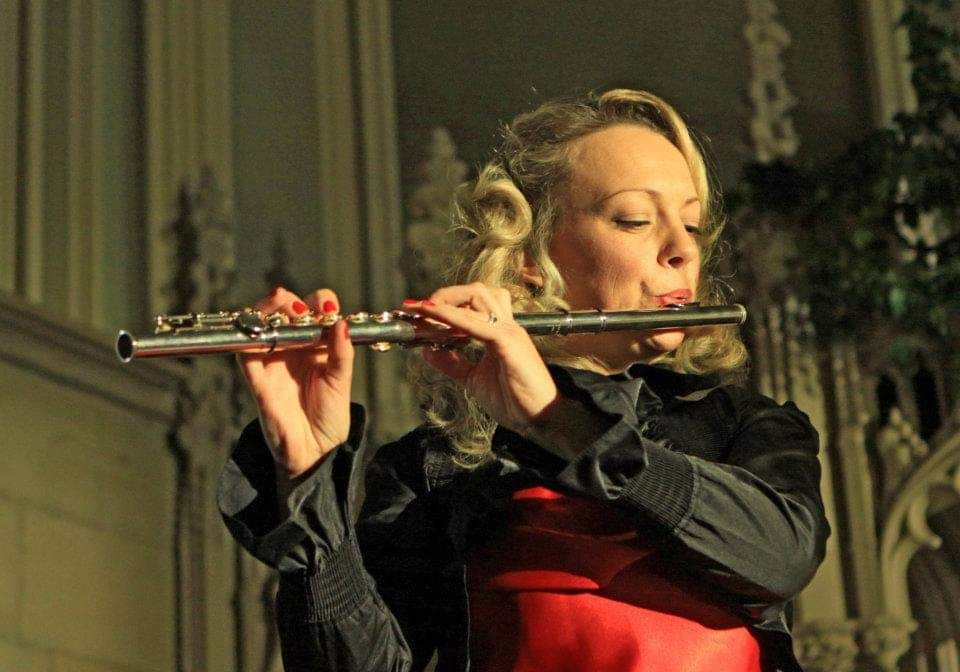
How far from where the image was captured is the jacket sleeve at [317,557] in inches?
62.2

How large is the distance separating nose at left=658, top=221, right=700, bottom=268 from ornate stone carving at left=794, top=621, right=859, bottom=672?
5.71 ft

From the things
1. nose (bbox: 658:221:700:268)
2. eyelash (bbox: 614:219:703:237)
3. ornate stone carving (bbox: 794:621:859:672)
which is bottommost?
ornate stone carving (bbox: 794:621:859:672)

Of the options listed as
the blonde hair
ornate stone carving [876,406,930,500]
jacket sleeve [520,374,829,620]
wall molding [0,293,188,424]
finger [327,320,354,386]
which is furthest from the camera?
ornate stone carving [876,406,930,500]

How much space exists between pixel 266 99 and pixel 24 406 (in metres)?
1.26

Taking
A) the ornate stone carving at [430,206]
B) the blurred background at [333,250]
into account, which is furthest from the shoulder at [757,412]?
the ornate stone carving at [430,206]

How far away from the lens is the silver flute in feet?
5.22

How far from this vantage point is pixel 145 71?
13.0 feet

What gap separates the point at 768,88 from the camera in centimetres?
398

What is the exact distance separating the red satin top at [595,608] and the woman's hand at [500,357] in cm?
13

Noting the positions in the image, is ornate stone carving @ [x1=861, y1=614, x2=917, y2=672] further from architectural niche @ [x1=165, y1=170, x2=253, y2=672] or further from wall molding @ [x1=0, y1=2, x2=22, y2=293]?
wall molding @ [x1=0, y1=2, x2=22, y2=293]

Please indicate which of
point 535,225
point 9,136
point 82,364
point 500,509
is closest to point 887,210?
point 82,364

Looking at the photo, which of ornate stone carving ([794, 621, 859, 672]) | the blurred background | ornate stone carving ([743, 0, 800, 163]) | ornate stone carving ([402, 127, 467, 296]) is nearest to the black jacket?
the blurred background

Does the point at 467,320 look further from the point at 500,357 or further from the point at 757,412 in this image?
the point at 757,412

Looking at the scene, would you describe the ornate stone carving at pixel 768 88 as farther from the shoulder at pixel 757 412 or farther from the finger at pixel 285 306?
the finger at pixel 285 306
